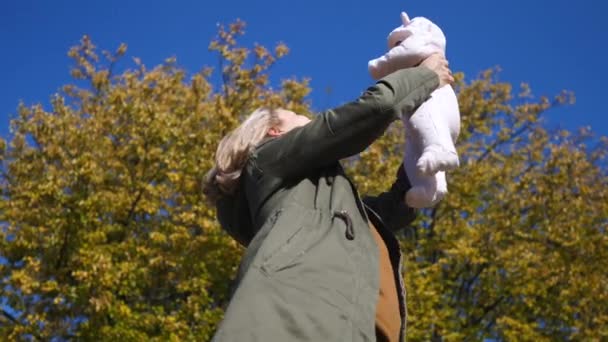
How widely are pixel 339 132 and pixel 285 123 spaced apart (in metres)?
0.52

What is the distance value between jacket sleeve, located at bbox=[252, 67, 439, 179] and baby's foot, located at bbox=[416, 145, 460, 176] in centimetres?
23

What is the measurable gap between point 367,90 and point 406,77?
0.21 meters

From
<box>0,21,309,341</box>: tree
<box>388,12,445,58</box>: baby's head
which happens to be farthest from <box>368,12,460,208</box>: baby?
<box>0,21,309,341</box>: tree

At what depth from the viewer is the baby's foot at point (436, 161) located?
300cm

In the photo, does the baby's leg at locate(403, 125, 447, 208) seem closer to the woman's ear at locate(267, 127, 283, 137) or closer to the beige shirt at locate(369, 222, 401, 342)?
the beige shirt at locate(369, 222, 401, 342)

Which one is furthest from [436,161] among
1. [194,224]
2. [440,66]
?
[194,224]

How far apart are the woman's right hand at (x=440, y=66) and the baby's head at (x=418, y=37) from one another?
0.11ft

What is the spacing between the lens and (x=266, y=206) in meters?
2.88

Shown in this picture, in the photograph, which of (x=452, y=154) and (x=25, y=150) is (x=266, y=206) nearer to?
(x=452, y=154)

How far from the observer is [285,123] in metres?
3.22

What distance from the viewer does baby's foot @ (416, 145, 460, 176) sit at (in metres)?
3.00

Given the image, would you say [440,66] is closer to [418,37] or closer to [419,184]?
[418,37]

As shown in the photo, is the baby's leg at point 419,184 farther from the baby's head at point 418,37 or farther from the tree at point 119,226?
the tree at point 119,226

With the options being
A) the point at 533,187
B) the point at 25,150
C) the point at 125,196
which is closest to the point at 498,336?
the point at 533,187
